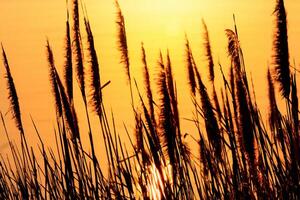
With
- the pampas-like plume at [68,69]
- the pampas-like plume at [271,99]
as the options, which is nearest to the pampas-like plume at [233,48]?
the pampas-like plume at [271,99]

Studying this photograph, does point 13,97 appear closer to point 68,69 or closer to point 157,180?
point 68,69

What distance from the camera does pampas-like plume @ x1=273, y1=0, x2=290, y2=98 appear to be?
236cm

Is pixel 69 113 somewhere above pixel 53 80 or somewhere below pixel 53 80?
below

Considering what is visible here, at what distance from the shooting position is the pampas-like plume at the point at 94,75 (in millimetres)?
2686

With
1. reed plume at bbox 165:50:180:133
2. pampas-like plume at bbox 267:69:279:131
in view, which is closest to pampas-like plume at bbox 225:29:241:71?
reed plume at bbox 165:50:180:133

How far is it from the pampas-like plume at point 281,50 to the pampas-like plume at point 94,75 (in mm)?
772

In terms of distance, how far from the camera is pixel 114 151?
2.89m

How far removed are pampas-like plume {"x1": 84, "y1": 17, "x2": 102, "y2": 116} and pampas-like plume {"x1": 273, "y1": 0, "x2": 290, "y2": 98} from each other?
77cm

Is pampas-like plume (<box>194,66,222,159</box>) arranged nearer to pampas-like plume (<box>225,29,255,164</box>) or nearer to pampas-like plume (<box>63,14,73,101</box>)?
pampas-like plume (<box>225,29,255,164</box>)

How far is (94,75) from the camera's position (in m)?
2.80

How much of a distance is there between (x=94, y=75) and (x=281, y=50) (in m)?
0.85

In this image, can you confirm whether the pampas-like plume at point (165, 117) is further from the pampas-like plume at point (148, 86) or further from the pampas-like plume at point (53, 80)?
the pampas-like plume at point (53, 80)

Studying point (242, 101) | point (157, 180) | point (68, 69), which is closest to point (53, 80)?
point (68, 69)

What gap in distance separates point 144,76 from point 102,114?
1.02 ft
